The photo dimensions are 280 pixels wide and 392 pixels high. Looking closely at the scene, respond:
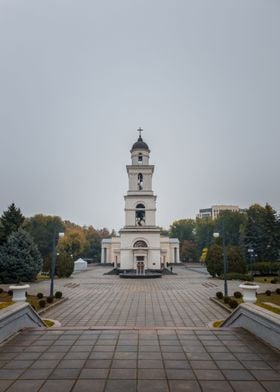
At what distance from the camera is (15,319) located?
8391mm

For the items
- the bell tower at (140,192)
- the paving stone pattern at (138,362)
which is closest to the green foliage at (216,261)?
the bell tower at (140,192)

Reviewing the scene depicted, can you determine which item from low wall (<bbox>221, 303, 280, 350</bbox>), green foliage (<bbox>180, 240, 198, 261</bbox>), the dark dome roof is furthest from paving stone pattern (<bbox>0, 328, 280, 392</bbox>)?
green foliage (<bbox>180, 240, 198, 261</bbox>)

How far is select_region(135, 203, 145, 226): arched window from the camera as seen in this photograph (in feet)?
153

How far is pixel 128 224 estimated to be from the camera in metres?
46.6

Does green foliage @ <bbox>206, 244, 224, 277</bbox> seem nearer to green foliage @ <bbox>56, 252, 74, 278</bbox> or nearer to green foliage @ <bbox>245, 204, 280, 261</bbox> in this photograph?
green foliage @ <bbox>245, 204, 280, 261</bbox>

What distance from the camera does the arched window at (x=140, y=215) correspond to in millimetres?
46656

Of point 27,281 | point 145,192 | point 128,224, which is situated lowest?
point 27,281

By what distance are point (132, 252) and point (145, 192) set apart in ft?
30.6

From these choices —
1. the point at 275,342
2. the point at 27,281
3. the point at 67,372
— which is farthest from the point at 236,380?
the point at 27,281

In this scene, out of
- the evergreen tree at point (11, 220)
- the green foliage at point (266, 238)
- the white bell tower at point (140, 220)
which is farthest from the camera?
the green foliage at point (266, 238)

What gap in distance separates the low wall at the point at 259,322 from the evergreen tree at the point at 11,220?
101 ft

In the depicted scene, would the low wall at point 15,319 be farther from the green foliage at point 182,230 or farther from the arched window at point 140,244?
the green foliage at point 182,230

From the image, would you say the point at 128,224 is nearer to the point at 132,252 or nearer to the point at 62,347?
the point at 132,252

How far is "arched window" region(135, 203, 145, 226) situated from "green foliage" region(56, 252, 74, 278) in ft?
42.7
